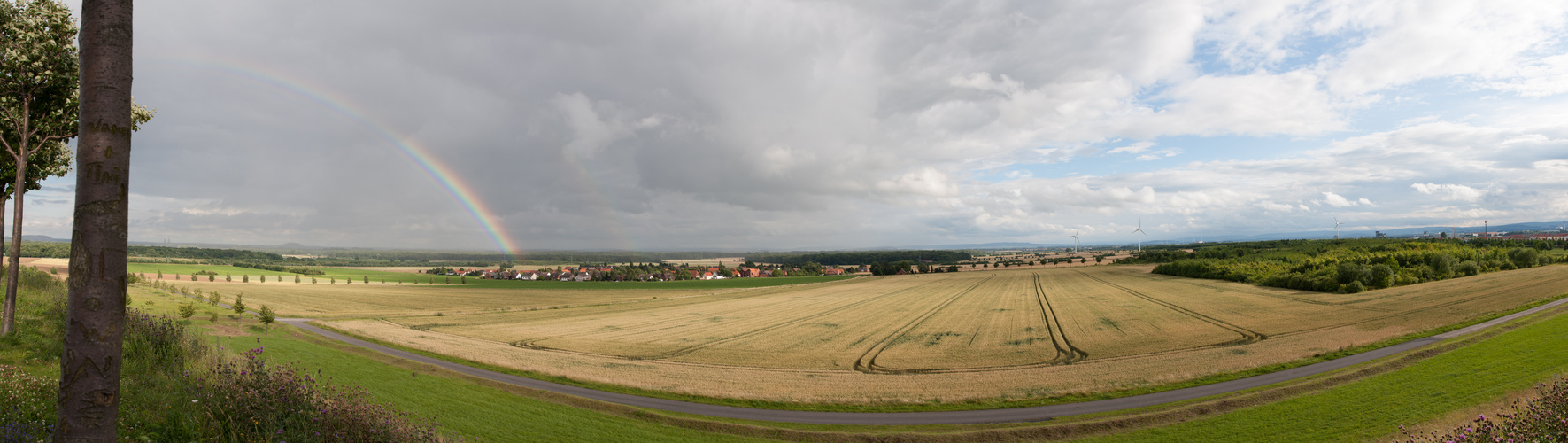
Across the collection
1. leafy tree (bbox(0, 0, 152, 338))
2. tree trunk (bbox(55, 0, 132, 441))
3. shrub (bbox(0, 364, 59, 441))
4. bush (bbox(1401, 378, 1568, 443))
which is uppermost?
leafy tree (bbox(0, 0, 152, 338))

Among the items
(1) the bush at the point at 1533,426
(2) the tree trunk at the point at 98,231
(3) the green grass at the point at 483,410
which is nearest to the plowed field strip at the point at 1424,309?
(1) the bush at the point at 1533,426

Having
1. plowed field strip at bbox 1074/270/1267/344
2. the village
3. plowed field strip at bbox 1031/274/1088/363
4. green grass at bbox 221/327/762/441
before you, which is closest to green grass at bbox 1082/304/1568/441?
plowed field strip at bbox 1031/274/1088/363

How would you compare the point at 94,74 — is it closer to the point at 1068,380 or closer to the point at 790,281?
the point at 1068,380

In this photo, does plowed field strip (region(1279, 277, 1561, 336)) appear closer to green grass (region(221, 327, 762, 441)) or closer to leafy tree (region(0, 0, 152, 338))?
green grass (region(221, 327, 762, 441))

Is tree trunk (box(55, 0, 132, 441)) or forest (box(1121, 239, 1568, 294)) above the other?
tree trunk (box(55, 0, 132, 441))

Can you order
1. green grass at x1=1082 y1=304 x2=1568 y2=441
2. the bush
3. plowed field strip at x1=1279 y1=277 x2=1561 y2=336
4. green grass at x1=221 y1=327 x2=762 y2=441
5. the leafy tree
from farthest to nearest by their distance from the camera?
plowed field strip at x1=1279 y1=277 x2=1561 y2=336
green grass at x1=221 y1=327 x2=762 y2=441
green grass at x1=1082 y1=304 x2=1568 y2=441
the leafy tree
the bush

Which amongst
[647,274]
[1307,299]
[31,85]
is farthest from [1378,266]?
[647,274]

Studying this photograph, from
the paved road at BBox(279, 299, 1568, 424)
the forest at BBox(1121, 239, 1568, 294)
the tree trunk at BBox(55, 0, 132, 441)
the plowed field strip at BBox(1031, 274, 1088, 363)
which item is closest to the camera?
the tree trunk at BBox(55, 0, 132, 441)

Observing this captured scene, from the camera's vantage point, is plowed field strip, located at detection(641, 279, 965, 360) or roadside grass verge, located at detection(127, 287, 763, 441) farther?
plowed field strip, located at detection(641, 279, 965, 360)
